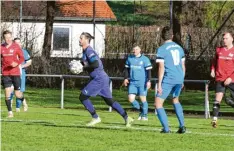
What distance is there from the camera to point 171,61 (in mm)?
15047

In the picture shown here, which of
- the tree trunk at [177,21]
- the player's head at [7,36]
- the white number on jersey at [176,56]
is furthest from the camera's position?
the tree trunk at [177,21]

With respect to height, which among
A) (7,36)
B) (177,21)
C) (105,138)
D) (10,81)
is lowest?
(105,138)

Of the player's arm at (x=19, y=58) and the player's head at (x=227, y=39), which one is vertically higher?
the player's head at (x=227, y=39)

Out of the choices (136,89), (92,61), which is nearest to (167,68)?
(92,61)

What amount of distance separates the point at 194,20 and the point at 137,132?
36335 mm

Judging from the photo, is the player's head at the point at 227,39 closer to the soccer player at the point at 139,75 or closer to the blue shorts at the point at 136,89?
the soccer player at the point at 139,75

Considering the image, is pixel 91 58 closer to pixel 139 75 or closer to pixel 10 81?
pixel 10 81

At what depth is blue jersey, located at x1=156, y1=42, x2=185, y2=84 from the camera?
49.2ft

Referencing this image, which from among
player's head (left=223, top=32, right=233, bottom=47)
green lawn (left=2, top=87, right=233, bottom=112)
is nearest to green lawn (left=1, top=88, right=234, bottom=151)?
player's head (left=223, top=32, right=233, bottom=47)

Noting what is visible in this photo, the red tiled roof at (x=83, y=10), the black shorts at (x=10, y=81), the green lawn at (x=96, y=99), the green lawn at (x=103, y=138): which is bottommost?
the green lawn at (x=96, y=99)

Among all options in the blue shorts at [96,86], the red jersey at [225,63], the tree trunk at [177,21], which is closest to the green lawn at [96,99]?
the tree trunk at [177,21]

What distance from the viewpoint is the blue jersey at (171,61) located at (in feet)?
49.2

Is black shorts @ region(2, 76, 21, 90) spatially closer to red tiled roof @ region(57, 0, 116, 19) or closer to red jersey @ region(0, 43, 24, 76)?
red jersey @ region(0, 43, 24, 76)

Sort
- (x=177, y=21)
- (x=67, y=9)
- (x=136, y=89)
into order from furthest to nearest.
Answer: (x=67, y=9)
(x=177, y=21)
(x=136, y=89)
